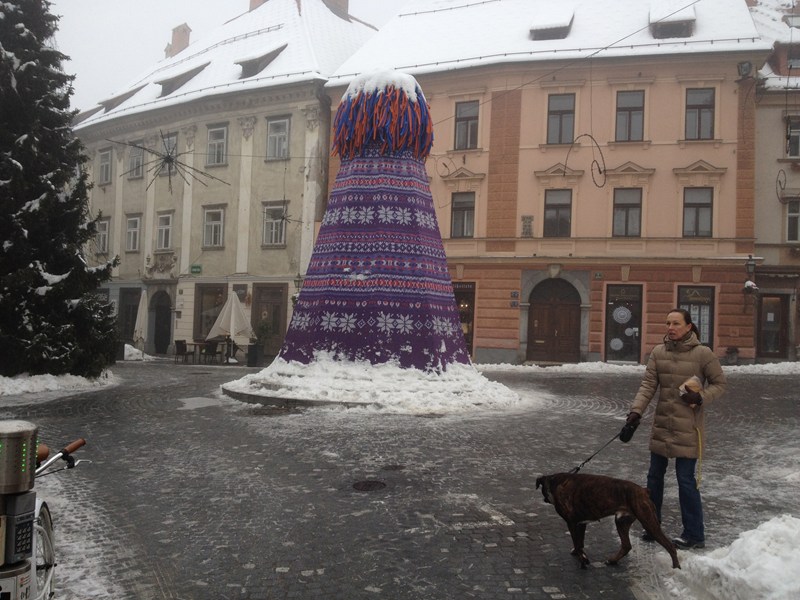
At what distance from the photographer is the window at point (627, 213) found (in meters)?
23.0

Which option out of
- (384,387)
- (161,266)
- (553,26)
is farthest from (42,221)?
(553,26)

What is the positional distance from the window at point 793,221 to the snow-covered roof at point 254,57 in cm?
1707

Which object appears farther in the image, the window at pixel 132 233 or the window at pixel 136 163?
the window at pixel 132 233

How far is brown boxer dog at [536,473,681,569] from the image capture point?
13.1 feet

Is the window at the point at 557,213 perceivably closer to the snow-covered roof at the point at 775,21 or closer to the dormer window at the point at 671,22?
the dormer window at the point at 671,22

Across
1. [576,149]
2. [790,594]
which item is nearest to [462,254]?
[576,149]

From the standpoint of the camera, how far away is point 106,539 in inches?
185

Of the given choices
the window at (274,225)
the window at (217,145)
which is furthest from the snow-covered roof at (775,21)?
the window at (217,145)

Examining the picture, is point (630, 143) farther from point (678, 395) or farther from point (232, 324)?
point (678, 395)

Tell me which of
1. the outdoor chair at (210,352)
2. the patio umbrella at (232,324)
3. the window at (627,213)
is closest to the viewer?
the patio umbrella at (232,324)

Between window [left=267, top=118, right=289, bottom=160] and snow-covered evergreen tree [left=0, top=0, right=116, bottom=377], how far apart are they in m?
13.4

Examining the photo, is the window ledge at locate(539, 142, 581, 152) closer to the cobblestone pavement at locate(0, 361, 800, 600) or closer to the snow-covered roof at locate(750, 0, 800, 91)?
the snow-covered roof at locate(750, 0, 800, 91)

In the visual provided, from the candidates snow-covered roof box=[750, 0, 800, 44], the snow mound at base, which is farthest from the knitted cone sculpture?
snow-covered roof box=[750, 0, 800, 44]

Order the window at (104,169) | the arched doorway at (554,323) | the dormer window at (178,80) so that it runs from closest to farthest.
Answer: the arched doorway at (554,323) → the dormer window at (178,80) → the window at (104,169)
